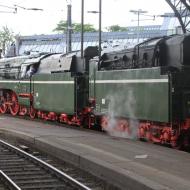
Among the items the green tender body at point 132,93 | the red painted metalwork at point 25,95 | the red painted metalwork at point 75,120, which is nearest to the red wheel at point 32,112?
the red painted metalwork at point 25,95

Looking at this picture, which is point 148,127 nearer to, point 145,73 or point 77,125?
point 145,73

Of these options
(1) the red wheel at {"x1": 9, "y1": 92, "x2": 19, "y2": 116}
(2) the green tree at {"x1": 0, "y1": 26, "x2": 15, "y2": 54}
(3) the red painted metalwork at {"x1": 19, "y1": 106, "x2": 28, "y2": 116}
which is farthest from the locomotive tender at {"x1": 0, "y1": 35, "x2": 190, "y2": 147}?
(2) the green tree at {"x1": 0, "y1": 26, "x2": 15, "y2": 54}

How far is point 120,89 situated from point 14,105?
12.7 meters

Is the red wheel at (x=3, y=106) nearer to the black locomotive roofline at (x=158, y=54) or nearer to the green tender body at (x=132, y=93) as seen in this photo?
the green tender body at (x=132, y=93)

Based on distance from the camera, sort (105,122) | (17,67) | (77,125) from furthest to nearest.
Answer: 1. (17,67)
2. (77,125)
3. (105,122)

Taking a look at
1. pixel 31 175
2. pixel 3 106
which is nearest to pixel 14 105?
pixel 3 106

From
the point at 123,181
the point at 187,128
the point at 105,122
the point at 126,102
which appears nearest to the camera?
the point at 123,181

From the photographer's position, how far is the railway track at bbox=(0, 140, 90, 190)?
9.38 meters

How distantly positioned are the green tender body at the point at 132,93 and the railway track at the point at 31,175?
10.5 feet

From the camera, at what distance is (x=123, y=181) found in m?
8.65

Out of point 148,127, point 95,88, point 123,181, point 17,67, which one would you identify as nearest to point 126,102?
point 148,127

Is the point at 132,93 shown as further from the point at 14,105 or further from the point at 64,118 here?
the point at 14,105

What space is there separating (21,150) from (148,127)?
3.33 meters

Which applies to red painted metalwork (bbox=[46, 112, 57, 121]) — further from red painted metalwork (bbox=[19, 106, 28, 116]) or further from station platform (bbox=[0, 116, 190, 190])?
station platform (bbox=[0, 116, 190, 190])
